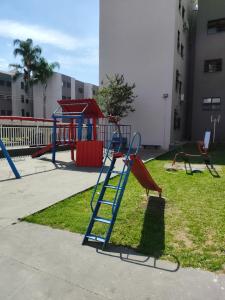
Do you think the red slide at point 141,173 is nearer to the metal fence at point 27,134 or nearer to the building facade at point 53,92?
the metal fence at point 27,134

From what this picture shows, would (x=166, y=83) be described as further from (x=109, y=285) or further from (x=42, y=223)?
(x=109, y=285)

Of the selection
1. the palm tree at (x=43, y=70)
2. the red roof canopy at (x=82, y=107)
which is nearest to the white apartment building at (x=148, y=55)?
the red roof canopy at (x=82, y=107)

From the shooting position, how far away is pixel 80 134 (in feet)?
37.6

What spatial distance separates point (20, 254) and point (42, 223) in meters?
1.04

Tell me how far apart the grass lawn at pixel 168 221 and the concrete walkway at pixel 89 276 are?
329 millimetres

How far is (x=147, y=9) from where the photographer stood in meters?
18.4

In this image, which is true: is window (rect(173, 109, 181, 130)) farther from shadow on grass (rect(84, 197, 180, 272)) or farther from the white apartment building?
shadow on grass (rect(84, 197, 180, 272))

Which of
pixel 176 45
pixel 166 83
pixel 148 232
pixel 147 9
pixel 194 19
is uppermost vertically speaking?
pixel 194 19

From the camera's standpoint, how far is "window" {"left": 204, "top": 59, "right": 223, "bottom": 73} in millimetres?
22312

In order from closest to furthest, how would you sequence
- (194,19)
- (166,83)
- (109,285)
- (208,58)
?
(109,285) < (166,83) < (208,58) < (194,19)

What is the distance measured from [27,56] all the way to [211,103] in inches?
1086

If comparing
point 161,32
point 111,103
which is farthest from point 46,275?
point 161,32

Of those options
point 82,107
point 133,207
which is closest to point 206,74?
point 82,107

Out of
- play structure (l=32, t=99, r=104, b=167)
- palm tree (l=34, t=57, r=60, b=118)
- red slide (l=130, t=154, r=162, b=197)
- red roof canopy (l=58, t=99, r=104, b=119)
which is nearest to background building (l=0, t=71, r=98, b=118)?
palm tree (l=34, t=57, r=60, b=118)
